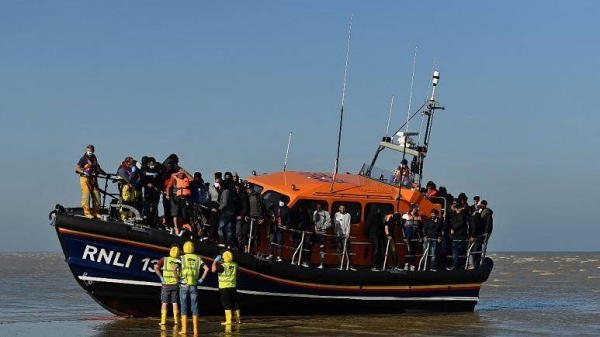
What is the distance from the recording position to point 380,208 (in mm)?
19344

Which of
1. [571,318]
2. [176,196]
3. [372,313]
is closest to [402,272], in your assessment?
[372,313]

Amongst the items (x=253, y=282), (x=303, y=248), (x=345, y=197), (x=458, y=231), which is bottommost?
(x=253, y=282)

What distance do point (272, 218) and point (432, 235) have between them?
3369 mm

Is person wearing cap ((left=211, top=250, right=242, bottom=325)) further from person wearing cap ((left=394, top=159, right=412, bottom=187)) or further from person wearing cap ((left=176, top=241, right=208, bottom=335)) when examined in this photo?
person wearing cap ((left=394, top=159, right=412, bottom=187))

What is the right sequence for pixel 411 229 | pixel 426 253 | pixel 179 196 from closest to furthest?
pixel 179 196, pixel 411 229, pixel 426 253

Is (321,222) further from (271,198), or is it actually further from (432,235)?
(432,235)

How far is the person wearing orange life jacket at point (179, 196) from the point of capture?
16.7 m

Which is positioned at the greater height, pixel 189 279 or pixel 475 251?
pixel 475 251

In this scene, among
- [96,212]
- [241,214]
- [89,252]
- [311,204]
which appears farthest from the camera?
[311,204]

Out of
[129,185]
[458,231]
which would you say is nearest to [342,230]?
[458,231]

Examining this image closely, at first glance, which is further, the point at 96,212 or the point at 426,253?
the point at 426,253

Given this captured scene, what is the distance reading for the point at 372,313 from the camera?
19.0 meters

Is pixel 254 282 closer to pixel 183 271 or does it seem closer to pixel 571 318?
pixel 183 271

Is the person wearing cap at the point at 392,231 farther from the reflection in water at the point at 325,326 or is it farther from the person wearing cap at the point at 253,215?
the person wearing cap at the point at 253,215
